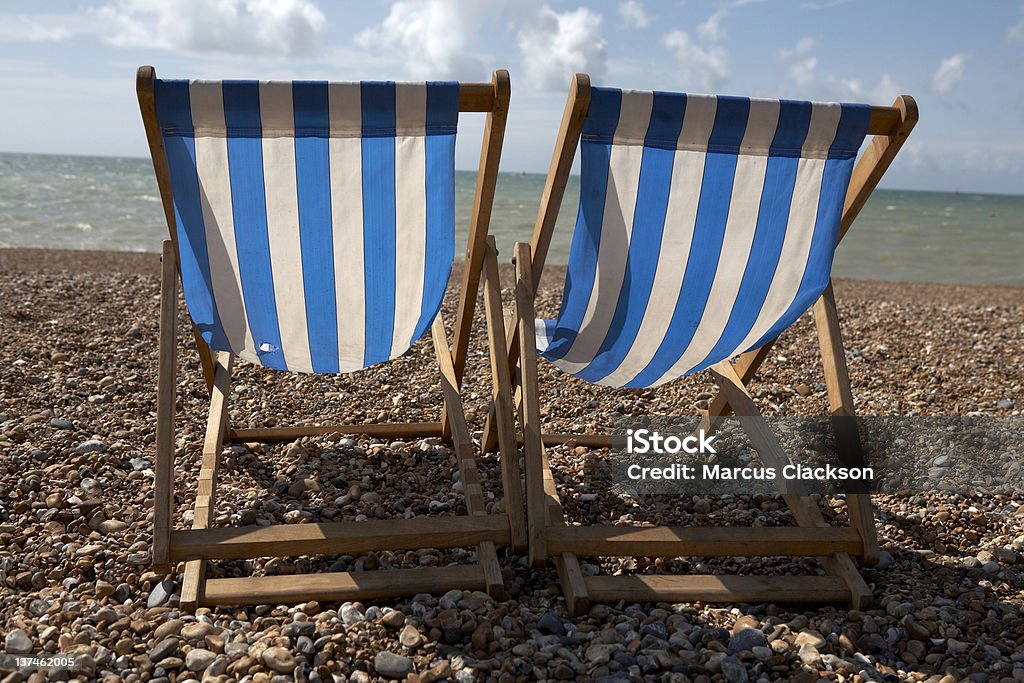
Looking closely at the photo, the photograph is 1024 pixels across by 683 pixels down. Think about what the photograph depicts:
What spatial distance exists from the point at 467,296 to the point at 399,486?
2.30 feet

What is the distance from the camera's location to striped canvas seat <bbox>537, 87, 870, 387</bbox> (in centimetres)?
219

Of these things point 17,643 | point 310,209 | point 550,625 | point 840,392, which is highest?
point 310,209

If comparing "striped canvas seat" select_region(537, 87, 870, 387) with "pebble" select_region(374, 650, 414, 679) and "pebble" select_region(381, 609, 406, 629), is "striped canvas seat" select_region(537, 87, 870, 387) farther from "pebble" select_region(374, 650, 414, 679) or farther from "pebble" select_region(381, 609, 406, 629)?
"pebble" select_region(374, 650, 414, 679)

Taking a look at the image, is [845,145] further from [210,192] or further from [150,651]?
[150,651]

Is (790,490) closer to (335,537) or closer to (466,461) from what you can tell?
(466,461)

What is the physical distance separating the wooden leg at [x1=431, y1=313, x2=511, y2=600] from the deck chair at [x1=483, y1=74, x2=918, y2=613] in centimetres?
13

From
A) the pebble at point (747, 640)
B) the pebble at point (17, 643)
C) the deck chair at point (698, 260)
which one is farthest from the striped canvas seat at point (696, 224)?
the pebble at point (17, 643)

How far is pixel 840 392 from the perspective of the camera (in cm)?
242

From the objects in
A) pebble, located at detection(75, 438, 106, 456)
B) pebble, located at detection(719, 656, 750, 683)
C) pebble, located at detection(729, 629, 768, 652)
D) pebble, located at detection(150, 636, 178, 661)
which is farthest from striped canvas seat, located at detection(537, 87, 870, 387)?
pebble, located at detection(75, 438, 106, 456)

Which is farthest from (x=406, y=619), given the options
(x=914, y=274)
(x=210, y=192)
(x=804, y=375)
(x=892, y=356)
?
(x=914, y=274)

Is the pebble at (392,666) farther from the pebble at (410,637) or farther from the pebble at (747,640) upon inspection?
the pebble at (747,640)

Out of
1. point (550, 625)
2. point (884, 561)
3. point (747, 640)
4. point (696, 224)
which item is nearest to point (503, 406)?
point (550, 625)

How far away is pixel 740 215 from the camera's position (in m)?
2.35

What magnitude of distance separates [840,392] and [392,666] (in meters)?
1.45
